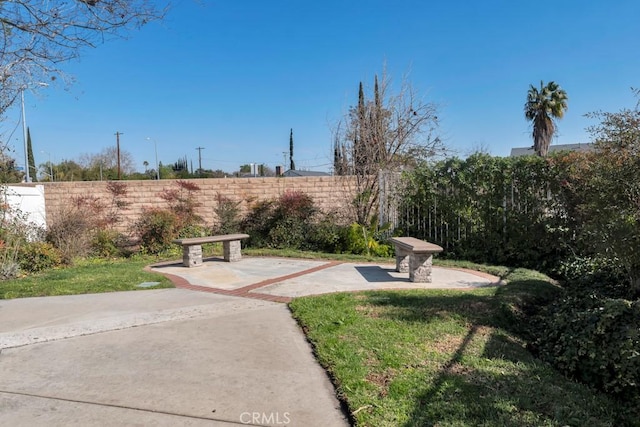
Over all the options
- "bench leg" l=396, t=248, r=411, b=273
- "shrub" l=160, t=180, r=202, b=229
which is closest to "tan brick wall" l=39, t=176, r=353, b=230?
"shrub" l=160, t=180, r=202, b=229

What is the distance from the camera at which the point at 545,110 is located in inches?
1013

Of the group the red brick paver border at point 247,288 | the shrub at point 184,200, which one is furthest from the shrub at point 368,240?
the shrub at point 184,200

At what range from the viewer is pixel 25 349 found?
4.06 metres

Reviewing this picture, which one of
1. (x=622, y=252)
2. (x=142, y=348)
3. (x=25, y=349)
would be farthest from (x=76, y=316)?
(x=622, y=252)

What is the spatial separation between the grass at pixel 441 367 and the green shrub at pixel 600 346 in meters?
0.20

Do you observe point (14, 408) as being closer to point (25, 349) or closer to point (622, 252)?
point (25, 349)

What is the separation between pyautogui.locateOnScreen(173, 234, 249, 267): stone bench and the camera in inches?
352

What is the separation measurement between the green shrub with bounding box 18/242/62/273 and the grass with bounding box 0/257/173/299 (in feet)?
1.20

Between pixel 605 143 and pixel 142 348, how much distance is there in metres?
6.04

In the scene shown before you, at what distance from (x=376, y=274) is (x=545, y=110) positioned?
2343 centimetres

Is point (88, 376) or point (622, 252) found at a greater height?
point (622, 252)

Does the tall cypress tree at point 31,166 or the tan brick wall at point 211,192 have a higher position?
the tall cypress tree at point 31,166

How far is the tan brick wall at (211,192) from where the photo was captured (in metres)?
12.5

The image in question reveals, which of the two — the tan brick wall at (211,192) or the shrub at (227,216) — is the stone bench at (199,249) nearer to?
the shrub at (227,216)
